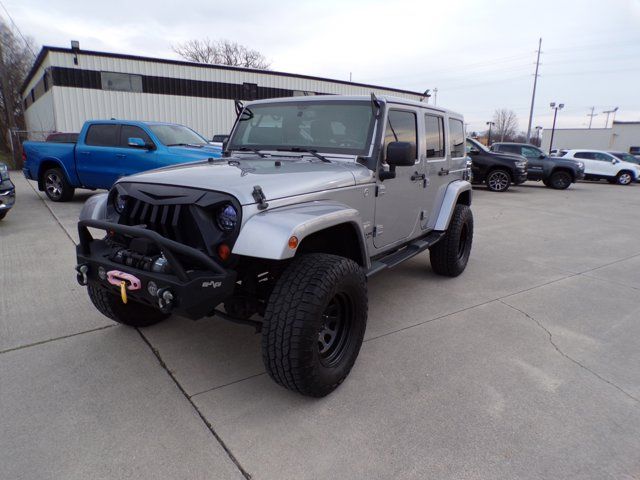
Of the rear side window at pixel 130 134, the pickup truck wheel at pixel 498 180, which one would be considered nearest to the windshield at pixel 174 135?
the rear side window at pixel 130 134

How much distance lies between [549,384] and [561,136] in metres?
56.0

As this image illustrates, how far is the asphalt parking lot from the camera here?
2.16 metres

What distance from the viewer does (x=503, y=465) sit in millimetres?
2160

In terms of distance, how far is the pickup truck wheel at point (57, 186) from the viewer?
30.4ft

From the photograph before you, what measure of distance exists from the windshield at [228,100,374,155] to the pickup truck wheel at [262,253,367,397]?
1.17 meters

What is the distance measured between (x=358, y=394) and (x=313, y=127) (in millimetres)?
2107

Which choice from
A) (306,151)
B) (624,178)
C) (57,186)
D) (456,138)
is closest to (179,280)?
(306,151)

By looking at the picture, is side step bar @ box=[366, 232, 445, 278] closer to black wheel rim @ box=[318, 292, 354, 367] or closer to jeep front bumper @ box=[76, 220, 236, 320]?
black wheel rim @ box=[318, 292, 354, 367]

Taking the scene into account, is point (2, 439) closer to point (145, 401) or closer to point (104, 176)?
point (145, 401)

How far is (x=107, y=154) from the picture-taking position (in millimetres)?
8516

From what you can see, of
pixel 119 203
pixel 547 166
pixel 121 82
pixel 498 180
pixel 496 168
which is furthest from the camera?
pixel 121 82

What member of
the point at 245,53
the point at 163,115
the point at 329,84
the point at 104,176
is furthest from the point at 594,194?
the point at 245,53

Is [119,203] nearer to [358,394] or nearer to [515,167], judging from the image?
[358,394]

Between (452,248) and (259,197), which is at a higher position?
(259,197)
